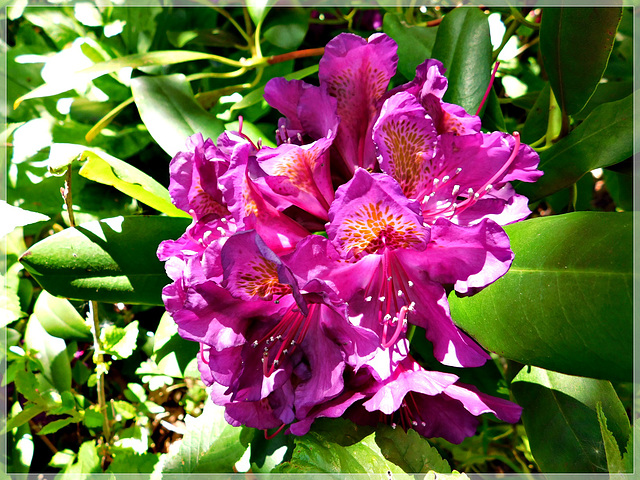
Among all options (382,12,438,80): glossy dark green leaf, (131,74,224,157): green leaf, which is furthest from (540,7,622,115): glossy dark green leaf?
(131,74,224,157): green leaf

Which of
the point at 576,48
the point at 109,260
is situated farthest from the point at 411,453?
the point at 576,48

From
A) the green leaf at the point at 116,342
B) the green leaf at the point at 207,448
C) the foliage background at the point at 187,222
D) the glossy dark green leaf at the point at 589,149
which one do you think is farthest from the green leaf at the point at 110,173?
the glossy dark green leaf at the point at 589,149

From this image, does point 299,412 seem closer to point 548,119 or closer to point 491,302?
point 491,302

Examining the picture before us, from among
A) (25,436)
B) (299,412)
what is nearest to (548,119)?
(299,412)

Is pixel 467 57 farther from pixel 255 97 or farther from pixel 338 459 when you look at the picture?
pixel 338 459

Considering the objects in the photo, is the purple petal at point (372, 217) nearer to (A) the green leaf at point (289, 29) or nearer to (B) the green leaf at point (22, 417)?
(A) the green leaf at point (289, 29)
